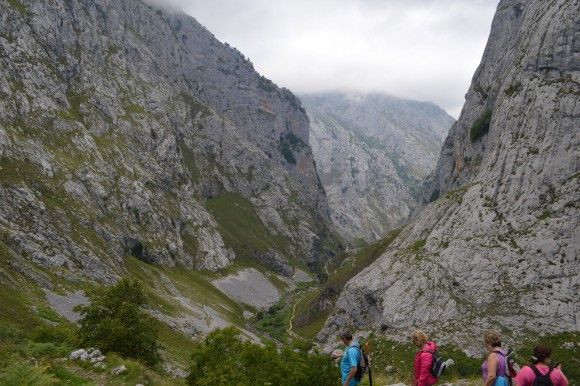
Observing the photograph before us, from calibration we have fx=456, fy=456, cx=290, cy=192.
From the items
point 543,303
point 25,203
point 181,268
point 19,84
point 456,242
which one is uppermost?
point 19,84

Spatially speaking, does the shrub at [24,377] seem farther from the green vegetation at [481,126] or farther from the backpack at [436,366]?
the green vegetation at [481,126]

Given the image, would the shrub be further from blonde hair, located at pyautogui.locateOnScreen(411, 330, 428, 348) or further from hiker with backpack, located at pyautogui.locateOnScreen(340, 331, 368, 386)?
blonde hair, located at pyautogui.locateOnScreen(411, 330, 428, 348)

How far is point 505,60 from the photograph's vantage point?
350 feet

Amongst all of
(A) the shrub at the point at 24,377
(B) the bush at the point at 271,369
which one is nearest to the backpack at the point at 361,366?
(B) the bush at the point at 271,369

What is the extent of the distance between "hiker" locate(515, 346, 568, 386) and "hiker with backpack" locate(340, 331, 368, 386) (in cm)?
487

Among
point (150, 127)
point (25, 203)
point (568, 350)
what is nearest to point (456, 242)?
point (568, 350)

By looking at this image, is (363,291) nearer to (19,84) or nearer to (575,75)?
(575,75)

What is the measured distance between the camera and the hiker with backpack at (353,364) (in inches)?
593

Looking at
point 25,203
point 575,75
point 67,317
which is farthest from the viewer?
point 25,203

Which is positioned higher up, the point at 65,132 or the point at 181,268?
the point at 65,132

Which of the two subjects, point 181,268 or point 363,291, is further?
point 181,268

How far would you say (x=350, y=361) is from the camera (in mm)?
15289

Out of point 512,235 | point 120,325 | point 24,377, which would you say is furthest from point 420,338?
point 512,235

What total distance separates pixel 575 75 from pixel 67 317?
85026mm
